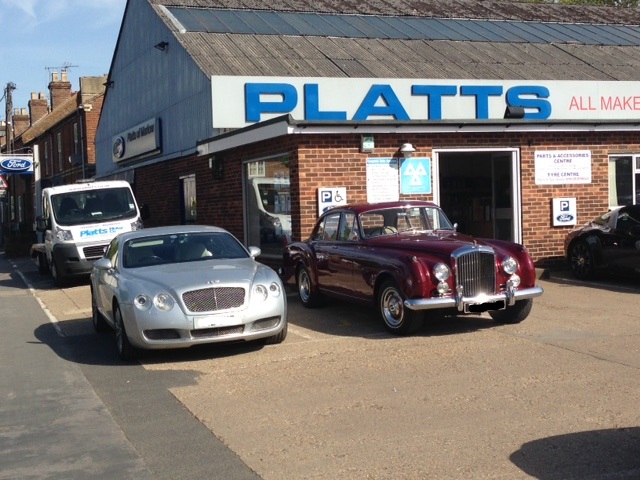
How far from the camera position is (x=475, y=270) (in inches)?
384

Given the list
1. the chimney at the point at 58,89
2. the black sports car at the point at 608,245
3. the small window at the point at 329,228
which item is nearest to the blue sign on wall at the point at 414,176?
the black sports car at the point at 608,245

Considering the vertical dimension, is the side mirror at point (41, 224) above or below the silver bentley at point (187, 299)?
above

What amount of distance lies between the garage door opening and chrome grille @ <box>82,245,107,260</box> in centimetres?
747

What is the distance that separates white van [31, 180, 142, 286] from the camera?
59.0 ft

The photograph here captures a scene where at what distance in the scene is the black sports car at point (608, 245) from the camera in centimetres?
1383

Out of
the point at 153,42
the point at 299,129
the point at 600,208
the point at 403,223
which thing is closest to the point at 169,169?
the point at 153,42

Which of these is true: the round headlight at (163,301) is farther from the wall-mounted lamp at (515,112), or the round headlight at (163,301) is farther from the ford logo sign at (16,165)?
the ford logo sign at (16,165)

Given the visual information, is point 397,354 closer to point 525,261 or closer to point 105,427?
point 525,261

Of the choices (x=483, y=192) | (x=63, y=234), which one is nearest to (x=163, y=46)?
(x=63, y=234)

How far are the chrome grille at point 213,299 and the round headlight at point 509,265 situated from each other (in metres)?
3.11

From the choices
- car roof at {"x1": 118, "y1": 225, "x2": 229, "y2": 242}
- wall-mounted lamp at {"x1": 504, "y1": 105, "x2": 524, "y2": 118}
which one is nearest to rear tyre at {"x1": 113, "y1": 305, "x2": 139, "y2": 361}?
car roof at {"x1": 118, "y1": 225, "x2": 229, "y2": 242}

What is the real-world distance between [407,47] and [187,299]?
17.1 metres

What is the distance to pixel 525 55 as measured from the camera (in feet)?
81.7

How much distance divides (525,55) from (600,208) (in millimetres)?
9471
